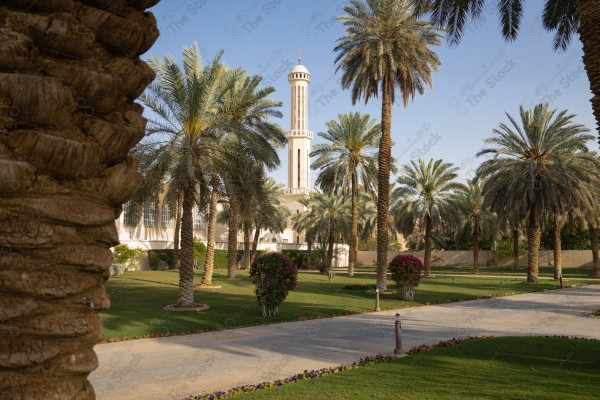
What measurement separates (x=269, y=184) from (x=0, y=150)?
167 feet

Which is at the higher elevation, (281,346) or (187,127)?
(187,127)

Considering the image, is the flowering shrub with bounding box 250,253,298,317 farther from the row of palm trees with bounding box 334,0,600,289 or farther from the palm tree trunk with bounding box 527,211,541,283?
the palm tree trunk with bounding box 527,211,541,283

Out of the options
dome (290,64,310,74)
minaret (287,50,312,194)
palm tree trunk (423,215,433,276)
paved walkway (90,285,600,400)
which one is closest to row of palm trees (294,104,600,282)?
palm tree trunk (423,215,433,276)

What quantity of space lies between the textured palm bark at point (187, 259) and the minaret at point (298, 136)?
202 ft

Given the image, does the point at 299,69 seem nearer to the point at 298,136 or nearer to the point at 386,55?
the point at 298,136

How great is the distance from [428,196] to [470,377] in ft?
114

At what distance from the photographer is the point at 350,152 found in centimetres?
4144

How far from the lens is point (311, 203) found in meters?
55.9

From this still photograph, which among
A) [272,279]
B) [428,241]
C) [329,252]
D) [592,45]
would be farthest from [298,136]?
[592,45]

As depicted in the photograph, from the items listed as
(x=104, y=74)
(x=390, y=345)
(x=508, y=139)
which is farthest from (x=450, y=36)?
(x=508, y=139)

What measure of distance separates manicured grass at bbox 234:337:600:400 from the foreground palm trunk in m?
5.07

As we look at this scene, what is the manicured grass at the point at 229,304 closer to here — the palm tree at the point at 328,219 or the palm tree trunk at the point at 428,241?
the palm tree trunk at the point at 428,241

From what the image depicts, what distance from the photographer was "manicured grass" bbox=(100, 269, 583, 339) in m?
14.6

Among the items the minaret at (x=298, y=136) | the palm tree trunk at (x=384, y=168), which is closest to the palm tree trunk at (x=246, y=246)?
the palm tree trunk at (x=384, y=168)
